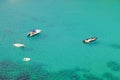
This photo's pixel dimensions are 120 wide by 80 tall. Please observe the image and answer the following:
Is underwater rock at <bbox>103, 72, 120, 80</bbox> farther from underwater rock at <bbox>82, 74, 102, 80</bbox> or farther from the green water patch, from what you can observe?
underwater rock at <bbox>82, 74, 102, 80</bbox>

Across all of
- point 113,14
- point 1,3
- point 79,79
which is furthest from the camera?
point 1,3

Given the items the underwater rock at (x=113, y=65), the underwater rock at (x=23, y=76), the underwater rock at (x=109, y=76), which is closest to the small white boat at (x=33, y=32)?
the underwater rock at (x=23, y=76)

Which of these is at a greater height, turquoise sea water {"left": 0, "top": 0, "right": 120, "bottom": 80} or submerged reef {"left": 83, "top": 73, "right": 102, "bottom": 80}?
turquoise sea water {"left": 0, "top": 0, "right": 120, "bottom": 80}

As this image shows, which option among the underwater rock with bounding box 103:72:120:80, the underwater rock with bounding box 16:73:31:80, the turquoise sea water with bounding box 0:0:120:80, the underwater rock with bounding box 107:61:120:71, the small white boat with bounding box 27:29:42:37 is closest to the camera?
the underwater rock with bounding box 16:73:31:80

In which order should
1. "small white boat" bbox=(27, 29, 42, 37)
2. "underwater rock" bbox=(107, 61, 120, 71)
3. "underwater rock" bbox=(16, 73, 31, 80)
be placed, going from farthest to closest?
"small white boat" bbox=(27, 29, 42, 37)
"underwater rock" bbox=(107, 61, 120, 71)
"underwater rock" bbox=(16, 73, 31, 80)

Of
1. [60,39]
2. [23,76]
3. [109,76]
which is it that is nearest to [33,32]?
[60,39]

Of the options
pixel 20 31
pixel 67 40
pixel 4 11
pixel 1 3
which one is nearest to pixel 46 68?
pixel 67 40

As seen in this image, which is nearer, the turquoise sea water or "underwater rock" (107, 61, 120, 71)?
the turquoise sea water

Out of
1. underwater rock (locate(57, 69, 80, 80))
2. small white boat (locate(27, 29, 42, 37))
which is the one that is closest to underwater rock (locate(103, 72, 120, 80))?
underwater rock (locate(57, 69, 80, 80))

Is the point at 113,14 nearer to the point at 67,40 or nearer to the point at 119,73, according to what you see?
the point at 67,40
